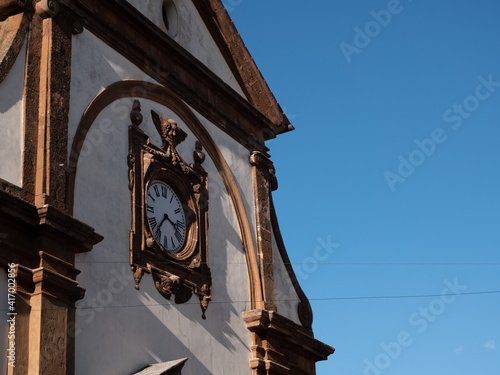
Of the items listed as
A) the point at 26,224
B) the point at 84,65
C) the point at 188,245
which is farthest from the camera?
the point at 188,245

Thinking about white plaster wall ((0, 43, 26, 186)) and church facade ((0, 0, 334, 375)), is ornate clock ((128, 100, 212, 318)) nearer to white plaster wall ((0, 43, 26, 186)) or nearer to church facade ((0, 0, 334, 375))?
church facade ((0, 0, 334, 375))

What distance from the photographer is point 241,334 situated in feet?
49.8

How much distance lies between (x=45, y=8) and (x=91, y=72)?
3.54 feet

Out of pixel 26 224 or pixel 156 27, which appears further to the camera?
pixel 156 27

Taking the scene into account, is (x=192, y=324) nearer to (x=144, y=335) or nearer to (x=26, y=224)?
(x=144, y=335)

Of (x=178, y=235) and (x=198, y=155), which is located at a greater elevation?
(x=198, y=155)

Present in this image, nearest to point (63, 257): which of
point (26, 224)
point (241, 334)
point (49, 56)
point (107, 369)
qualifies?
point (26, 224)

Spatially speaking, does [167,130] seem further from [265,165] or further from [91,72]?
[265,165]

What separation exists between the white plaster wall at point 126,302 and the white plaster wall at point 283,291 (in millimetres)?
1122

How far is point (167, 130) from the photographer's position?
1487 cm

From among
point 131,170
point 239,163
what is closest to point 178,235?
point 131,170

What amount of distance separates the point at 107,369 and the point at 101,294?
3.05ft

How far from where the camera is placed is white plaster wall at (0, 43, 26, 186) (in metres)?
11.9

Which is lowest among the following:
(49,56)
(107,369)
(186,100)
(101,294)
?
(107,369)
